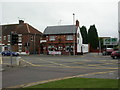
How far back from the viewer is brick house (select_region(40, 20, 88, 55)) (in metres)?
46.1

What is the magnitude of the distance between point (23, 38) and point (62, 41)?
11.4 metres

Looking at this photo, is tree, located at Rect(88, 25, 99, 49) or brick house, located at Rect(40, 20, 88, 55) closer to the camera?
brick house, located at Rect(40, 20, 88, 55)

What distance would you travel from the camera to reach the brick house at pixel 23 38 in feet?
163

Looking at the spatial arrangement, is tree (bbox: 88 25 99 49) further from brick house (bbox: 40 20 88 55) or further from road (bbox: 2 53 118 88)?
road (bbox: 2 53 118 88)

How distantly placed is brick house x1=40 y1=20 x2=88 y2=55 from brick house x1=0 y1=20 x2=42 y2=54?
290 centimetres

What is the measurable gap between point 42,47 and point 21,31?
7.58 meters

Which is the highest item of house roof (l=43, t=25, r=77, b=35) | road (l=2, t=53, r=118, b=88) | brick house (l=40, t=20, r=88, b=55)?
house roof (l=43, t=25, r=77, b=35)

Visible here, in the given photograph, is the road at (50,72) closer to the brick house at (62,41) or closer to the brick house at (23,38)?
the brick house at (62,41)

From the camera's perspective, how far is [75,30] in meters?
47.3

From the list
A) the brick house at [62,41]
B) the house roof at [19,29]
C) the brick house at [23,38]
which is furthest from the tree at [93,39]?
the house roof at [19,29]

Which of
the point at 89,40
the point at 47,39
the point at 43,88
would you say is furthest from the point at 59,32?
the point at 43,88

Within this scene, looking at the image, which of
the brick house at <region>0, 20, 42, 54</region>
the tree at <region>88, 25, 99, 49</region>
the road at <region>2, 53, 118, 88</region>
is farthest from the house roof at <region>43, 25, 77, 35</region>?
the road at <region>2, 53, 118, 88</region>

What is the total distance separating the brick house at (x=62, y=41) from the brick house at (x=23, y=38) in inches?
114

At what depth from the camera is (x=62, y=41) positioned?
47406 mm
